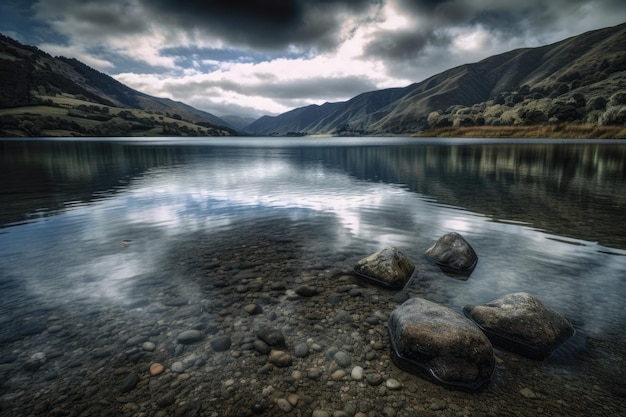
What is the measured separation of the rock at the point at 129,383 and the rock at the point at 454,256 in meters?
10.5

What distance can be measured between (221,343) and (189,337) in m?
0.91

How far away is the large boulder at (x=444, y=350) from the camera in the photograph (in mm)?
6082

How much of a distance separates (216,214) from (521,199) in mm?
24717

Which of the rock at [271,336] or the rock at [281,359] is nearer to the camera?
the rock at [281,359]

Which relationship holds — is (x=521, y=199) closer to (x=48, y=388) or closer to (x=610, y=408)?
(x=610, y=408)

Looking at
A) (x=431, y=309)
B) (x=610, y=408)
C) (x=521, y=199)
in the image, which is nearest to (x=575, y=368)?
(x=610, y=408)

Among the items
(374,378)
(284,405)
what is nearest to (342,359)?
(374,378)

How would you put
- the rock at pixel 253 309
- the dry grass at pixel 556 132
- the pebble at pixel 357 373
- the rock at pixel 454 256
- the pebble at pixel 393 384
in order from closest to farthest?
the pebble at pixel 393 384, the pebble at pixel 357 373, the rock at pixel 253 309, the rock at pixel 454 256, the dry grass at pixel 556 132

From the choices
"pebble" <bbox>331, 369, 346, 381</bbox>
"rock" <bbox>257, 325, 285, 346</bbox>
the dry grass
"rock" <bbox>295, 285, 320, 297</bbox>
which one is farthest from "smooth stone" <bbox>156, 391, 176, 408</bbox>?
the dry grass

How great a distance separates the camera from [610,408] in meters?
5.39

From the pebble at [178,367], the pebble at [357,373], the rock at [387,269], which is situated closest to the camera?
the pebble at [357,373]

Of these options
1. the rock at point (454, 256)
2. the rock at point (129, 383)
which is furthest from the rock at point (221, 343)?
the rock at point (454, 256)

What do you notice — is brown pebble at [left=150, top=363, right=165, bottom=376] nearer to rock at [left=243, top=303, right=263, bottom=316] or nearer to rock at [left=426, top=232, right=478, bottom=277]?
rock at [left=243, top=303, right=263, bottom=316]

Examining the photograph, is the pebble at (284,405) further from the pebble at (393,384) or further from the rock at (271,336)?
the pebble at (393,384)
